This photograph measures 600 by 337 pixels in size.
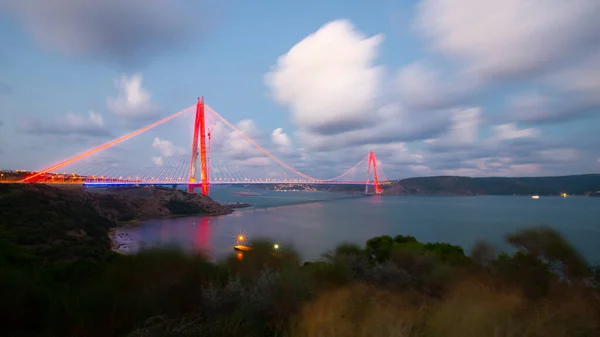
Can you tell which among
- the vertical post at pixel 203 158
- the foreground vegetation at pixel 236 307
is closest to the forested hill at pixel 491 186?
the vertical post at pixel 203 158

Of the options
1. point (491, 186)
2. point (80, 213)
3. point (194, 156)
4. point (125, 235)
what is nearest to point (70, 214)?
point (80, 213)

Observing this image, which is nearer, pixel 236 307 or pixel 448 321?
pixel 448 321

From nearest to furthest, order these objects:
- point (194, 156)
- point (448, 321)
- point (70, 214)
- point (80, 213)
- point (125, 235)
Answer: point (448, 321)
point (70, 214)
point (80, 213)
point (125, 235)
point (194, 156)

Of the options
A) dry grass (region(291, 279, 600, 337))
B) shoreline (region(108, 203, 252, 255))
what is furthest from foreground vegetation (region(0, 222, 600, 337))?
shoreline (region(108, 203, 252, 255))

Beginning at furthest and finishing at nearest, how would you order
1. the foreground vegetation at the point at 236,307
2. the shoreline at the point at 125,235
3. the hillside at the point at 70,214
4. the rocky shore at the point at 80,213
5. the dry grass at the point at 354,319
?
the shoreline at the point at 125,235, the rocky shore at the point at 80,213, the hillside at the point at 70,214, the foreground vegetation at the point at 236,307, the dry grass at the point at 354,319

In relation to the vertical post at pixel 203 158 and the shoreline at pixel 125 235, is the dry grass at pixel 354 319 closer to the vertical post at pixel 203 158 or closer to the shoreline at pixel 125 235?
the shoreline at pixel 125 235

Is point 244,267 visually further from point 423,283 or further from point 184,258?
point 423,283

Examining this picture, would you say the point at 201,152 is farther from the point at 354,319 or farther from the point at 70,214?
the point at 354,319
